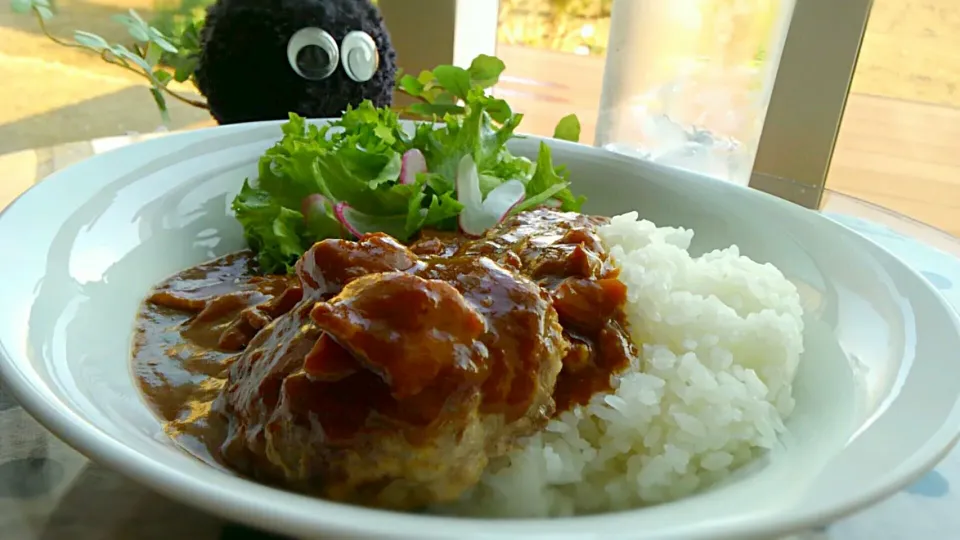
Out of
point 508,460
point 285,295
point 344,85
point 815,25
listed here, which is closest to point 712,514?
point 508,460

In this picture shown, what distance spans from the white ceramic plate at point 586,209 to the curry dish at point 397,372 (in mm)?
104

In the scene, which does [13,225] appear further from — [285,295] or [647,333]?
[647,333]

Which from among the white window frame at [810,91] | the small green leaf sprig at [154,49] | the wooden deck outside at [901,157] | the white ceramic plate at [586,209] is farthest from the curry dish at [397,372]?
the wooden deck outside at [901,157]

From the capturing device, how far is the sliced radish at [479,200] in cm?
176

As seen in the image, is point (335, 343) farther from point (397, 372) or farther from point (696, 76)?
point (696, 76)

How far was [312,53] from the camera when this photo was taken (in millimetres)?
2111

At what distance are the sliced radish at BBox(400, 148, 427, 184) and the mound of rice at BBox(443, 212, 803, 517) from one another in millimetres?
582

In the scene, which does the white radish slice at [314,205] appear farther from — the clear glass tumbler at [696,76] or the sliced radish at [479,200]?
the clear glass tumbler at [696,76]

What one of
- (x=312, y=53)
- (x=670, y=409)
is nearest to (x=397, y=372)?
(x=670, y=409)

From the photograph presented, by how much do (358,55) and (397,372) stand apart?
1.43 m

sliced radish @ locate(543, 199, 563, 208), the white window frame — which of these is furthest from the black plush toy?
the white window frame

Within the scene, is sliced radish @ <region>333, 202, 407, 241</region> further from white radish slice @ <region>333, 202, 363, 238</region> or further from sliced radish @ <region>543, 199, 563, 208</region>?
sliced radish @ <region>543, 199, 563, 208</region>

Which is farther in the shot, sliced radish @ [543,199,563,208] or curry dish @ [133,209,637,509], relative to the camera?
sliced radish @ [543,199,563,208]

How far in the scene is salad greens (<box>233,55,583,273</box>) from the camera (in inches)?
69.2
